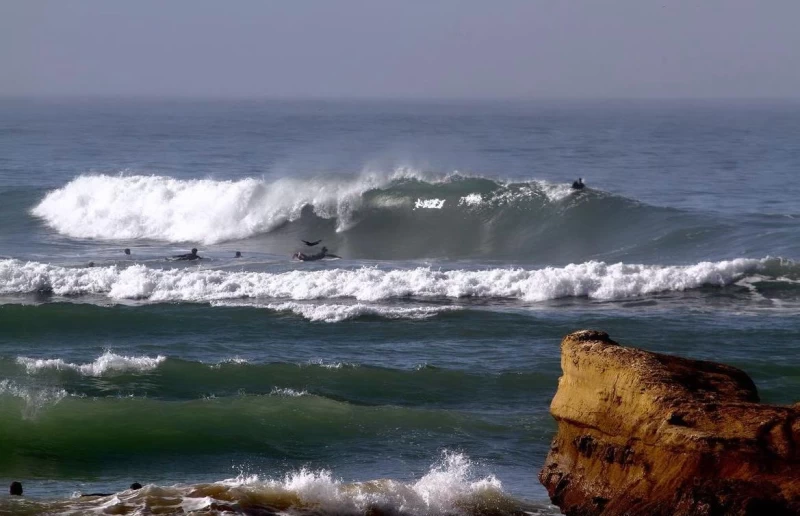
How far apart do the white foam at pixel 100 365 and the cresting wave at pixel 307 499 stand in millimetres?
5790

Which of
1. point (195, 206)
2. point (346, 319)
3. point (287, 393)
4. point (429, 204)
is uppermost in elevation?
point (195, 206)

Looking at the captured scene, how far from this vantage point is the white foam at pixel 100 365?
54.5ft

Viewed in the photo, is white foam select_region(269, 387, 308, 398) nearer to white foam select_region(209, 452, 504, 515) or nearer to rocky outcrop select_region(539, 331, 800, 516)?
white foam select_region(209, 452, 504, 515)

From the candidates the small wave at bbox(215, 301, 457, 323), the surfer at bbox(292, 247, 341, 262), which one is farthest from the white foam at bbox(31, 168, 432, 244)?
the small wave at bbox(215, 301, 457, 323)

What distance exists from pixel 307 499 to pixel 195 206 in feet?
89.1

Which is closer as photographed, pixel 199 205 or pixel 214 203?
pixel 214 203

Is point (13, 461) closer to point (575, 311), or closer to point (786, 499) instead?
point (786, 499)

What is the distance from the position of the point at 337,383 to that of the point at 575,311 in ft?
22.2

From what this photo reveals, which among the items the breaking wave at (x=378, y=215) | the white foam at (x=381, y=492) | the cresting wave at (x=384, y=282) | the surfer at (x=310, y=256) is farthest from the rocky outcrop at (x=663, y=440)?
the breaking wave at (x=378, y=215)

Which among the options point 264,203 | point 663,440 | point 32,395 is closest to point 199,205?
point 264,203

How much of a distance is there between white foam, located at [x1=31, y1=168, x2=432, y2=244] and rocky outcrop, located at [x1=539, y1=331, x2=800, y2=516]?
24244 mm

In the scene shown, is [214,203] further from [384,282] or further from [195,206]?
[384,282]

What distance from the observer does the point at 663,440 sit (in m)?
9.27

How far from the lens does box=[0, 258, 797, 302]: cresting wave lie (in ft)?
76.7
